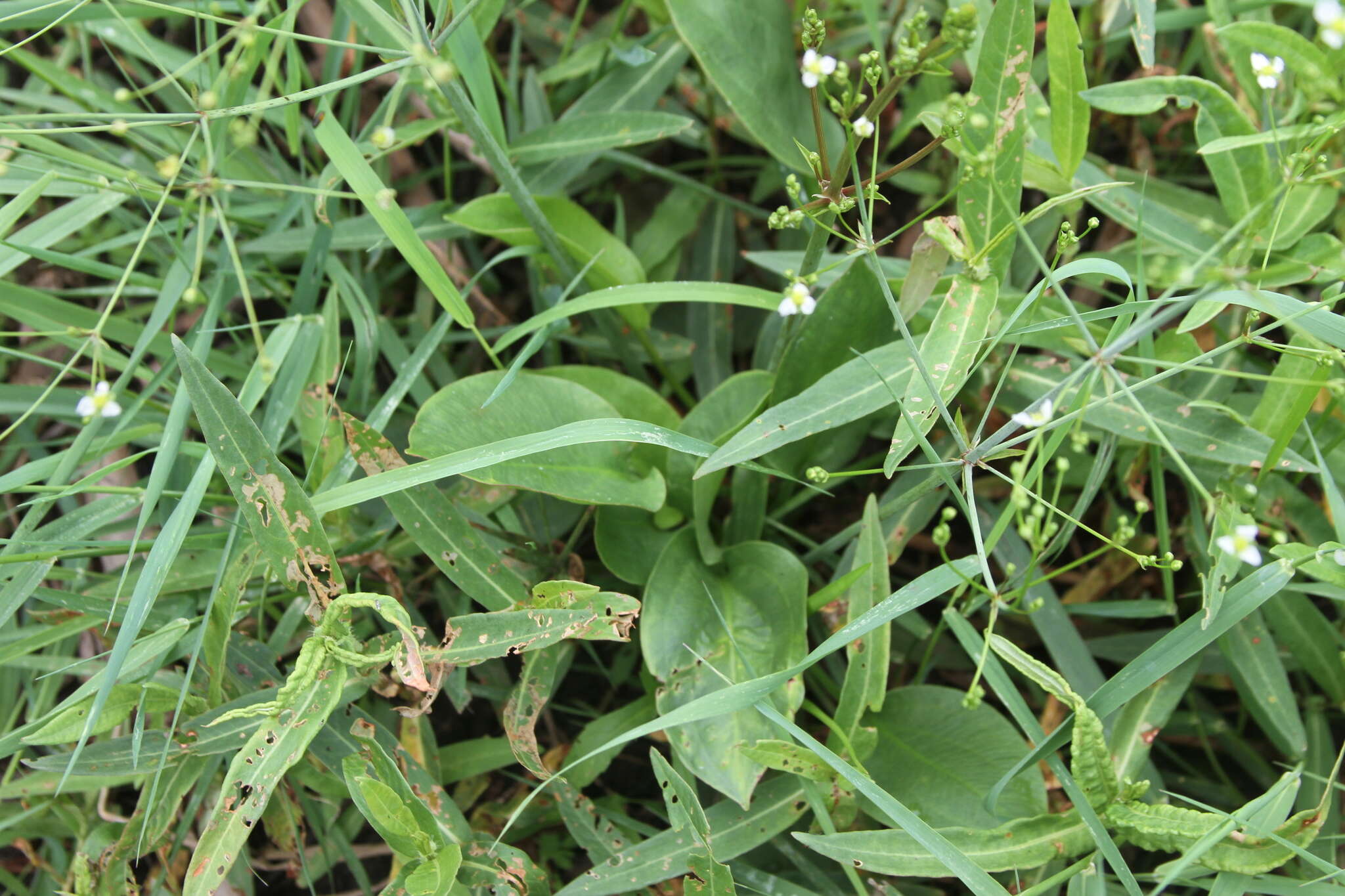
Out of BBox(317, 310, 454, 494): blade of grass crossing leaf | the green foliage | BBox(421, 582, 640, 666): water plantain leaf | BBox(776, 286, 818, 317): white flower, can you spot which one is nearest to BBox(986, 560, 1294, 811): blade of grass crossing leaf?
the green foliage

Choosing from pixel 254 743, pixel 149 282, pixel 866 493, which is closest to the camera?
pixel 254 743

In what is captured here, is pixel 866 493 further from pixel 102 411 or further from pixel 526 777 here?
pixel 102 411

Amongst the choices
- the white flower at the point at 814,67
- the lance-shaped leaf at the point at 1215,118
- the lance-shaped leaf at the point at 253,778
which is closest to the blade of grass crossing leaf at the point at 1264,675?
the lance-shaped leaf at the point at 1215,118

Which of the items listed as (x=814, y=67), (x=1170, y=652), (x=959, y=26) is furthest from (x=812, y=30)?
(x=1170, y=652)

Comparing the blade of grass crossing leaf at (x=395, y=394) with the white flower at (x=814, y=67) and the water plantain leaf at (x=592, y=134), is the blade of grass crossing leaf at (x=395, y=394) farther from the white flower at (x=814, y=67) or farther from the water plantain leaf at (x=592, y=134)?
the white flower at (x=814, y=67)

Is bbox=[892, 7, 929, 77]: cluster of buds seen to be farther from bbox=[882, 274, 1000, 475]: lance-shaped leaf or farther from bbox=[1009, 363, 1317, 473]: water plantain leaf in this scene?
bbox=[1009, 363, 1317, 473]: water plantain leaf

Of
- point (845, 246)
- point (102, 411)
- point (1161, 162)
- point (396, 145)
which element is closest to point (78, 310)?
point (102, 411)
